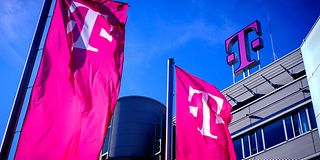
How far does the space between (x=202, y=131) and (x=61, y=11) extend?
5897 mm

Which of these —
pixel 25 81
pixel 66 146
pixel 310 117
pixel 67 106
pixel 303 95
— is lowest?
pixel 66 146

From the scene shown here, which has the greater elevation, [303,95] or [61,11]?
[303,95]

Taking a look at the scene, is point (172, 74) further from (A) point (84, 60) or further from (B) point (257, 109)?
(B) point (257, 109)

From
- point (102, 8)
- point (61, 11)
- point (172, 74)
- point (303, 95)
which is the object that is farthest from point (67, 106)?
point (303, 95)

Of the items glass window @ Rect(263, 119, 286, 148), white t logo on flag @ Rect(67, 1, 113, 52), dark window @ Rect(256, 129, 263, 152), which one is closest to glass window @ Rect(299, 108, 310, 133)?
glass window @ Rect(263, 119, 286, 148)

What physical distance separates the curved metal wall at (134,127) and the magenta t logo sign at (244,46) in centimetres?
885

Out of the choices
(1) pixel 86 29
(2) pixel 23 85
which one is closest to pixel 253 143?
(1) pixel 86 29

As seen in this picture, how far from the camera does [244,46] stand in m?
37.5

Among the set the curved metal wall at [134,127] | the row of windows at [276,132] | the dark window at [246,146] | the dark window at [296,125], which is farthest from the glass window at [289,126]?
the curved metal wall at [134,127]

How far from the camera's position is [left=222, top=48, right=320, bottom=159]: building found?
22692mm

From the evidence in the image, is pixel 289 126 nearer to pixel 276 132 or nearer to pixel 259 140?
pixel 276 132

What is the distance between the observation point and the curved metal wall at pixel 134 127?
1410 inches

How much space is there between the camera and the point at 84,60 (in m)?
10.0

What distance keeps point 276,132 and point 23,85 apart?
19262 millimetres
